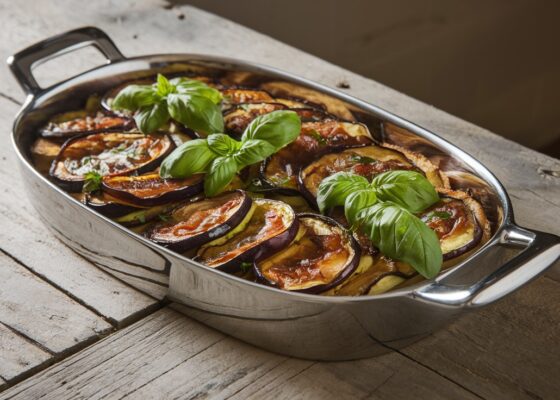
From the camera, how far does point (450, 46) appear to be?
13.8ft

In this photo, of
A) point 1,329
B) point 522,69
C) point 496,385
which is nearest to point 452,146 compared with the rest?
point 496,385

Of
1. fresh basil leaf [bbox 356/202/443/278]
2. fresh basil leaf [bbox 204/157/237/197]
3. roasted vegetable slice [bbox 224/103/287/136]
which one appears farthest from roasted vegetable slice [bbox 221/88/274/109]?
fresh basil leaf [bbox 356/202/443/278]

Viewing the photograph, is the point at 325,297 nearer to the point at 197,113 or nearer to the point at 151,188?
the point at 151,188

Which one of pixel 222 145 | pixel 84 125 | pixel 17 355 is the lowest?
pixel 17 355

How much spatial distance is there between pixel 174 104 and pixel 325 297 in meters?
0.67

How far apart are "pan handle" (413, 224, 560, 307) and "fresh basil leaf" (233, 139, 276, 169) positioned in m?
0.43

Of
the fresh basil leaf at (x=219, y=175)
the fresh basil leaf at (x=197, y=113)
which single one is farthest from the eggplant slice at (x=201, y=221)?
the fresh basil leaf at (x=197, y=113)

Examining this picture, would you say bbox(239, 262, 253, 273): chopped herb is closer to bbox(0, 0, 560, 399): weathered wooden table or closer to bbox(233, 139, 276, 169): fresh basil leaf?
bbox(0, 0, 560, 399): weathered wooden table

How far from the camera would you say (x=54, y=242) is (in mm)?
1491

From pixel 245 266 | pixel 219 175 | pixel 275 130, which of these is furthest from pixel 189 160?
pixel 245 266

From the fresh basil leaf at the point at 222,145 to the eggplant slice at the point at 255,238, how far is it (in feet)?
0.38

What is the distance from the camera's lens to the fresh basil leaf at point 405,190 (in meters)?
1.29

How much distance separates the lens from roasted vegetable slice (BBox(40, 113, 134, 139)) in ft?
5.38

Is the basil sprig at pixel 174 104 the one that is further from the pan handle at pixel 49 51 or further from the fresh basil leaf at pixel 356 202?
the fresh basil leaf at pixel 356 202
